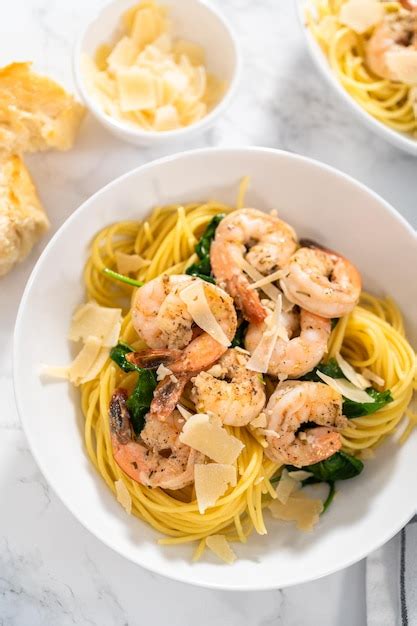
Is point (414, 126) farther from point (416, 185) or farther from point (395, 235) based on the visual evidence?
point (395, 235)

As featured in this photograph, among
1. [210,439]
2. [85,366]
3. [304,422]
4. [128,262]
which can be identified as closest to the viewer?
[210,439]

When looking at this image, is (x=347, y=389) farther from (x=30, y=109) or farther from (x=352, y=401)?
(x=30, y=109)

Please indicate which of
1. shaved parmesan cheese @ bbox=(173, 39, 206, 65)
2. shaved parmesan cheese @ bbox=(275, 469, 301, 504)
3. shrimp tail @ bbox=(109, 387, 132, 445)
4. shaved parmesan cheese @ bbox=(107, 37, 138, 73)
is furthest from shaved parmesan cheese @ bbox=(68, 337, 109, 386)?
shaved parmesan cheese @ bbox=(173, 39, 206, 65)

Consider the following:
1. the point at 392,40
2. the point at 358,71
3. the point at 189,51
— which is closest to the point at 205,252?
the point at 189,51

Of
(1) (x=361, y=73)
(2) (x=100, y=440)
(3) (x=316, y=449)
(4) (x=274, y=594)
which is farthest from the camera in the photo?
(1) (x=361, y=73)

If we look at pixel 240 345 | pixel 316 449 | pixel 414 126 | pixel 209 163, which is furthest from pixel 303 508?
pixel 414 126
